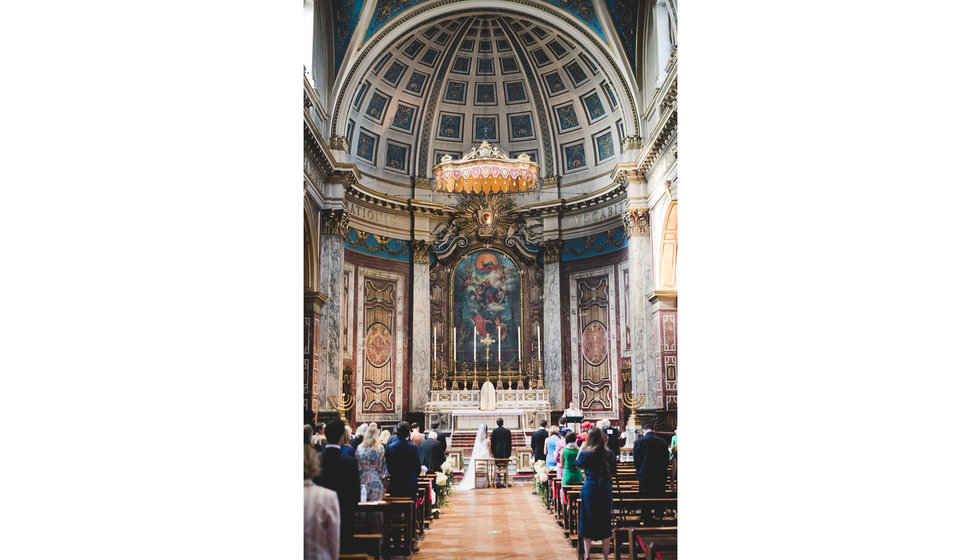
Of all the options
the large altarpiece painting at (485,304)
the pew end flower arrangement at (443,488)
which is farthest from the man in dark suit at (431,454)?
the large altarpiece painting at (485,304)

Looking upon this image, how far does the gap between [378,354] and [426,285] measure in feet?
7.51

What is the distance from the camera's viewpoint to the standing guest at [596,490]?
279 inches

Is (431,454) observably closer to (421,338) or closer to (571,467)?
(571,467)

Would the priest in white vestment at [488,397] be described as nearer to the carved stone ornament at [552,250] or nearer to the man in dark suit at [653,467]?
the carved stone ornament at [552,250]

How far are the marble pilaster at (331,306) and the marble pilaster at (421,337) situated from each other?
314 cm

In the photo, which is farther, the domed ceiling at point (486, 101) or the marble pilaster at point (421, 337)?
the marble pilaster at point (421, 337)

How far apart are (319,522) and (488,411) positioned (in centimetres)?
1491

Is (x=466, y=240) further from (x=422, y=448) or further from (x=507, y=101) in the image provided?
(x=422, y=448)

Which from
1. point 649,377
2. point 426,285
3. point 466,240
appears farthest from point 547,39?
point 649,377

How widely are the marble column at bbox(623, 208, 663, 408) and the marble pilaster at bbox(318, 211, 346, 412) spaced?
21.5 ft

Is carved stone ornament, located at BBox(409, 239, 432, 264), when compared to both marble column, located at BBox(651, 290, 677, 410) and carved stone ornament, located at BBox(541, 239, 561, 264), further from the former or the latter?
marble column, located at BBox(651, 290, 677, 410)

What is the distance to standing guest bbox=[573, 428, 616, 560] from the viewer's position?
7.08 m

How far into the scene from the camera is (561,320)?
20.9 metres

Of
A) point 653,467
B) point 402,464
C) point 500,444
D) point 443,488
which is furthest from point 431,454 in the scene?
point 653,467
